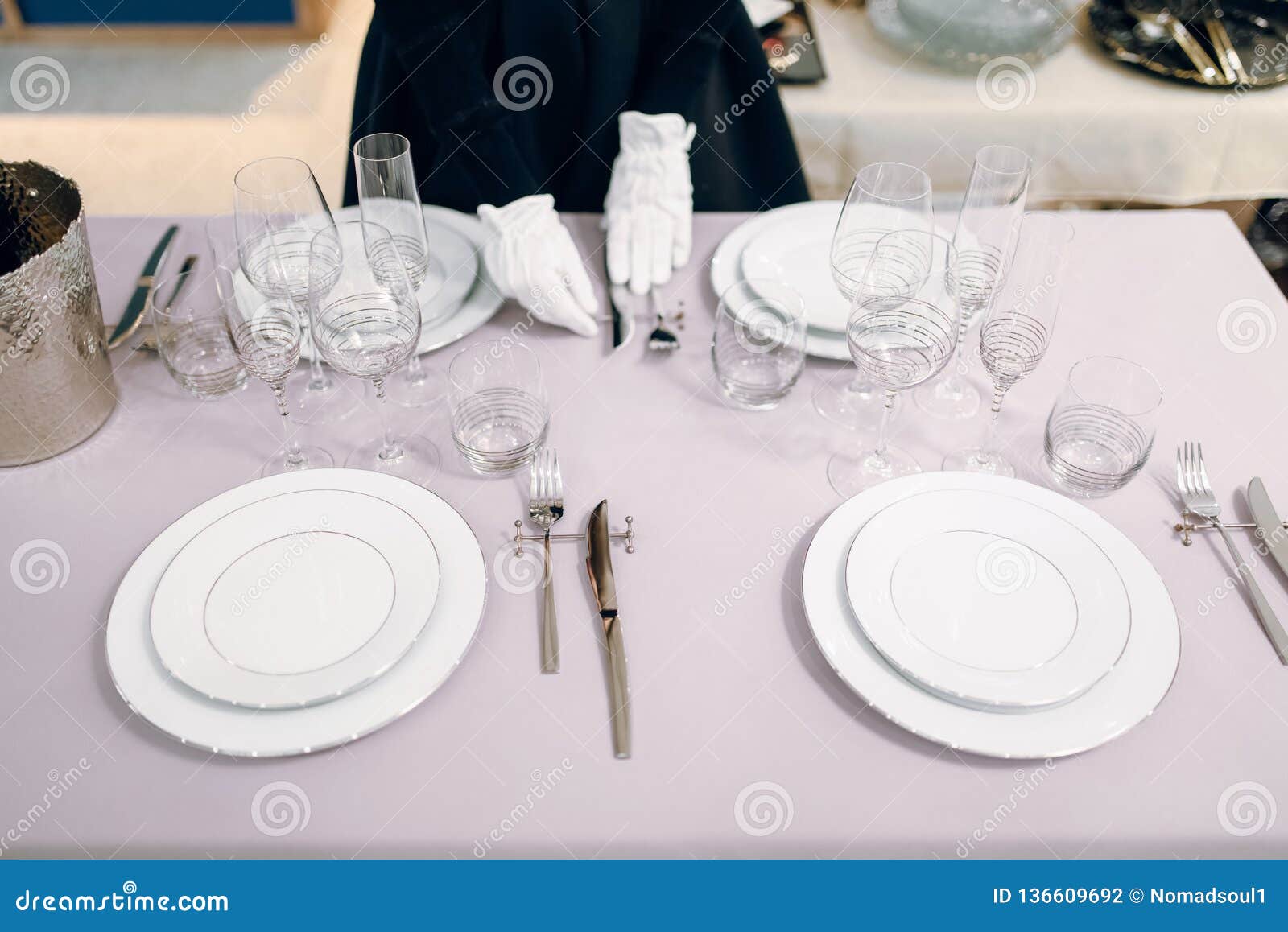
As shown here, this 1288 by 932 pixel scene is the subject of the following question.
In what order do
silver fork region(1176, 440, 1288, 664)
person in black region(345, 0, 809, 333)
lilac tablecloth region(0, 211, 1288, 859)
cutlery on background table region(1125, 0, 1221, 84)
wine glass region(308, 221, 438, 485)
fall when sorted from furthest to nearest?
cutlery on background table region(1125, 0, 1221, 84)
person in black region(345, 0, 809, 333)
wine glass region(308, 221, 438, 485)
silver fork region(1176, 440, 1288, 664)
lilac tablecloth region(0, 211, 1288, 859)

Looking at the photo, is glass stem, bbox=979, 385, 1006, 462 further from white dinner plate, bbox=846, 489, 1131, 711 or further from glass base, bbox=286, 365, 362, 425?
glass base, bbox=286, 365, 362, 425

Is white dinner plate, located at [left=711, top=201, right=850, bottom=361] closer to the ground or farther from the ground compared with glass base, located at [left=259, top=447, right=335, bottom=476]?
farther from the ground

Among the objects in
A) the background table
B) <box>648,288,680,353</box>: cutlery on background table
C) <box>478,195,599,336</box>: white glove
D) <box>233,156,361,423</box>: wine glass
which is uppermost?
<box>233,156,361,423</box>: wine glass

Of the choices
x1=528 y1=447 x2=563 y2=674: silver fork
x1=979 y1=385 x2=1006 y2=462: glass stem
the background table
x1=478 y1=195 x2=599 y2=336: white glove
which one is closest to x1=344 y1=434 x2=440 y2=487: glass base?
x1=528 y1=447 x2=563 y2=674: silver fork

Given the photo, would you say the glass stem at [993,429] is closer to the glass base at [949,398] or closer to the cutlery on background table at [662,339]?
the glass base at [949,398]

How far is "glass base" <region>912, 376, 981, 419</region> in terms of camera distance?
1.06 meters

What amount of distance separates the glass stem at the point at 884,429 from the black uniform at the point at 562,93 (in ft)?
1.86

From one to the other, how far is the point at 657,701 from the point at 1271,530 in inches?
22.8

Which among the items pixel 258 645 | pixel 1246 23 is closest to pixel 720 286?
pixel 258 645

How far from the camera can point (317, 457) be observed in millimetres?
1000

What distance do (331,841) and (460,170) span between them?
900 millimetres

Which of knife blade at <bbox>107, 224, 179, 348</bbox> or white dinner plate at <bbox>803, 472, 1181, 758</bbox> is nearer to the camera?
white dinner plate at <bbox>803, 472, 1181, 758</bbox>

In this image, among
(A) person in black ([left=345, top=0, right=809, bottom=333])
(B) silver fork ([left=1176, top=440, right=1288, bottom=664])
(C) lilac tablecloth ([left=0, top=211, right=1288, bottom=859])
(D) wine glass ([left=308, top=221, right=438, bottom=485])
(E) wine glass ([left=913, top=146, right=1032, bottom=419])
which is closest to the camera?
(C) lilac tablecloth ([left=0, top=211, right=1288, bottom=859])

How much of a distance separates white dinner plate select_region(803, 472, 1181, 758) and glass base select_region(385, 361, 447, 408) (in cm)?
44
